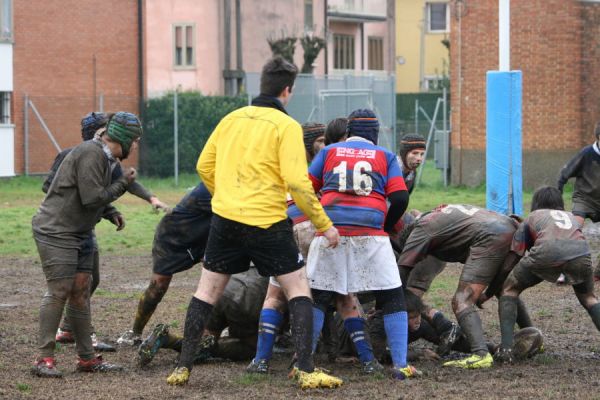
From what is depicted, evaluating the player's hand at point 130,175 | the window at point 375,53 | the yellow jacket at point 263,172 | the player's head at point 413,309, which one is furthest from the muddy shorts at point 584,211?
the window at point 375,53

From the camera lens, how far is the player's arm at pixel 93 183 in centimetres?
780

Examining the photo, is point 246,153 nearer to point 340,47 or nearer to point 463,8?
point 463,8

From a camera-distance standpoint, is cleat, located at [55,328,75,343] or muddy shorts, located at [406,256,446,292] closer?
muddy shorts, located at [406,256,446,292]

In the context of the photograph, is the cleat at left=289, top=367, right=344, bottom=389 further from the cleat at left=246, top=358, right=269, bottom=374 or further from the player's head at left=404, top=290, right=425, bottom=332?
the player's head at left=404, top=290, right=425, bottom=332

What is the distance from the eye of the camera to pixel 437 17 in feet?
223

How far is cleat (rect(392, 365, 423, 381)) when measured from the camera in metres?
7.85

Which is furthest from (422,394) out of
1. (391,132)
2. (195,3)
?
(195,3)

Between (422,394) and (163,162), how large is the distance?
2663cm

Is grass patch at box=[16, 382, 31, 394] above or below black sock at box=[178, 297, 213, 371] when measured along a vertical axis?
below

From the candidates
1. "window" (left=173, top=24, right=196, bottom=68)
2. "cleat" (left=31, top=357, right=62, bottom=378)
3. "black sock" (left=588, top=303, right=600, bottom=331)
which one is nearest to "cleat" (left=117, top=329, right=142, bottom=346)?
"cleat" (left=31, top=357, right=62, bottom=378)

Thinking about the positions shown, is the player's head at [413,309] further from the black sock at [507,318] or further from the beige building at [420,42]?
the beige building at [420,42]

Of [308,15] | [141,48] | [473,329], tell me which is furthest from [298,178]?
[308,15]

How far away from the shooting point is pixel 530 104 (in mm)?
26609

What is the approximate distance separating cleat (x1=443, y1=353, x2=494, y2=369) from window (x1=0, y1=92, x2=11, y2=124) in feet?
90.5
